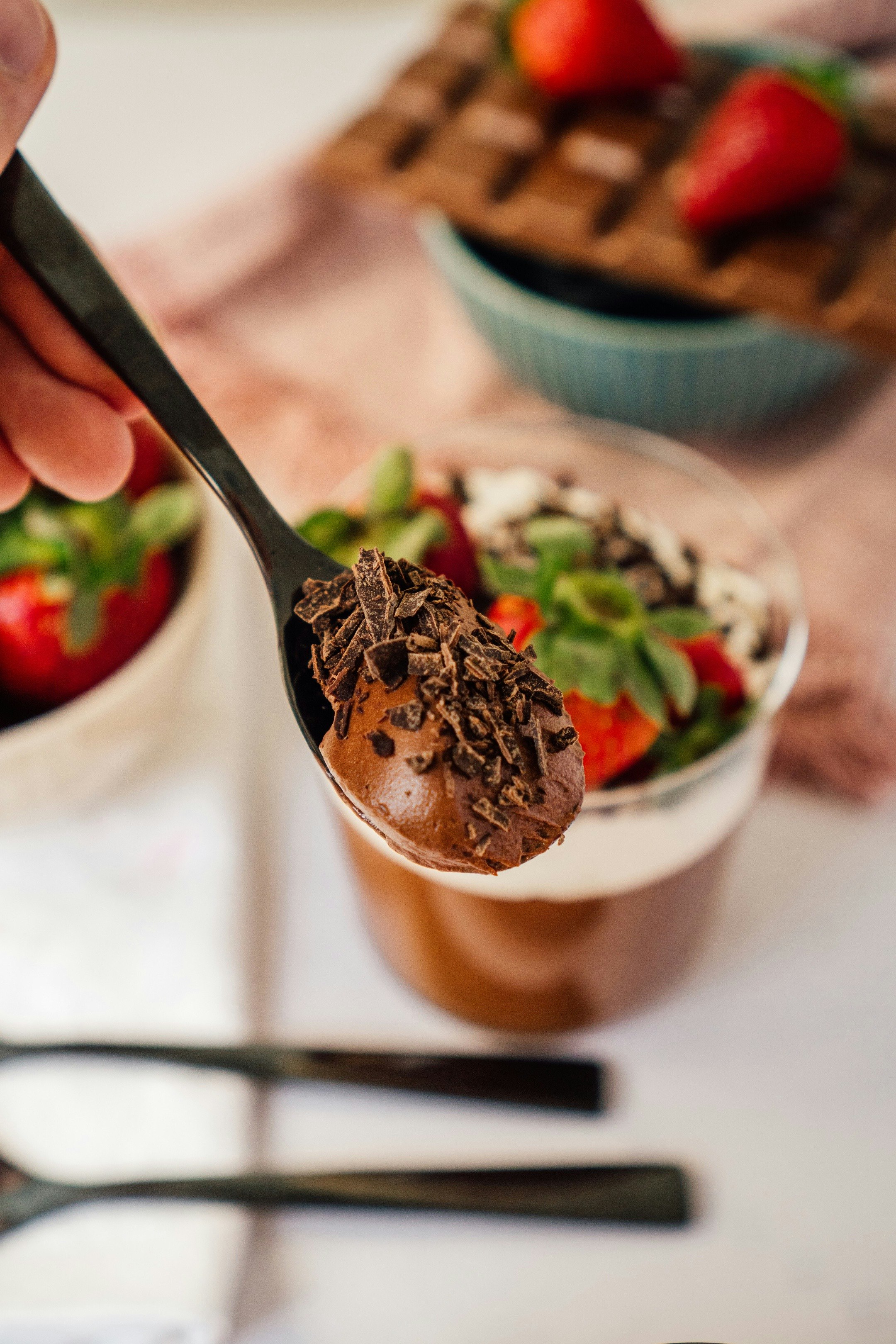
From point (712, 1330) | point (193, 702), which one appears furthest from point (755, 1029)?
point (193, 702)

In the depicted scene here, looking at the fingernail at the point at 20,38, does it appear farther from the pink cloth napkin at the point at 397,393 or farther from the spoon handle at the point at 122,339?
the pink cloth napkin at the point at 397,393

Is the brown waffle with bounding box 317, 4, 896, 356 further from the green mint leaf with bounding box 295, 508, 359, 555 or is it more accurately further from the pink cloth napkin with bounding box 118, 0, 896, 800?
the green mint leaf with bounding box 295, 508, 359, 555

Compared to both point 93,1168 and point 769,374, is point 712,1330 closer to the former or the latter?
point 93,1168

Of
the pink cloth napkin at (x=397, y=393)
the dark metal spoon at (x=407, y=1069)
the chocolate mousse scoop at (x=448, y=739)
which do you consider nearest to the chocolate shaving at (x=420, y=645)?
the chocolate mousse scoop at (x=448, y=739)

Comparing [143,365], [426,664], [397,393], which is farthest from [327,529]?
[397,393]

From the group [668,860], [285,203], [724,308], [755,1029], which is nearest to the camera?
[668,860]

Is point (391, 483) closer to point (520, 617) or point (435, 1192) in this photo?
point (520, 617)
